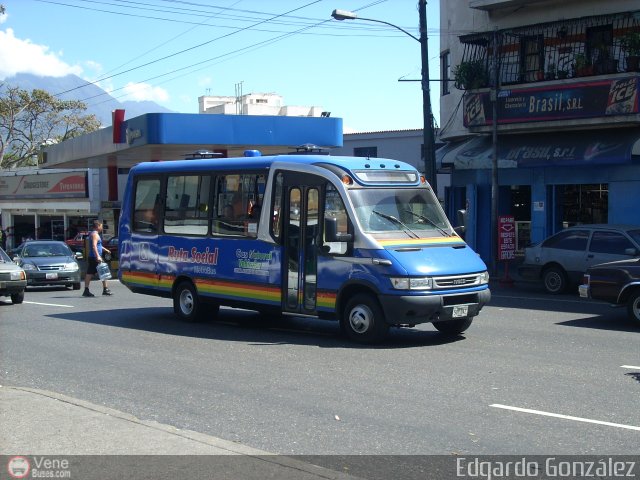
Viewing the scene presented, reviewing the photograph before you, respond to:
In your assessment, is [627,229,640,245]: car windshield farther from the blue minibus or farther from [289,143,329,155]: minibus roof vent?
[289,143,329,155]: minibus roof vent

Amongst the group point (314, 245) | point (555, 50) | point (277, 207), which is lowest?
point (314, 245)

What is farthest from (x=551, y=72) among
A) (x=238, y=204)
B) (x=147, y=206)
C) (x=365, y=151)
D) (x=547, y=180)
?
(x=365, y=151)

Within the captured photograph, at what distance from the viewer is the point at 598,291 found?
555 inches

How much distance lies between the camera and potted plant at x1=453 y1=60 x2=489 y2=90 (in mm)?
26891

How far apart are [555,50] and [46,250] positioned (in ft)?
54.4

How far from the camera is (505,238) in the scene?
2289 cm

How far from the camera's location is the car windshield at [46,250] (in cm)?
2509

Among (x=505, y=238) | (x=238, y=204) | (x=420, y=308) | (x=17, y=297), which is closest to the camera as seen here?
(x=420, y=308)

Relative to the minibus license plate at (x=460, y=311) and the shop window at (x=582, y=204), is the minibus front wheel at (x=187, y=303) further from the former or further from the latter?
the shop window at (x=582, y=204)

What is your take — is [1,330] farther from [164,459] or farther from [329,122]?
[329,122]

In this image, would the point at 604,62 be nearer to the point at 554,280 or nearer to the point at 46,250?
the point at 554,280

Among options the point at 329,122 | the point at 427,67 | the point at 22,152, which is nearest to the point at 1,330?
the point at 427,67

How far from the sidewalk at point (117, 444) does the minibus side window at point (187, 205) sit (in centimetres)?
687

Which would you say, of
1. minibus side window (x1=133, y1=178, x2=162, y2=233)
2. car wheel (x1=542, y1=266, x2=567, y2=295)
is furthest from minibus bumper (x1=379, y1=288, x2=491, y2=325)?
car wheel (x1=542, y1=266, x2=567, y2=295)
